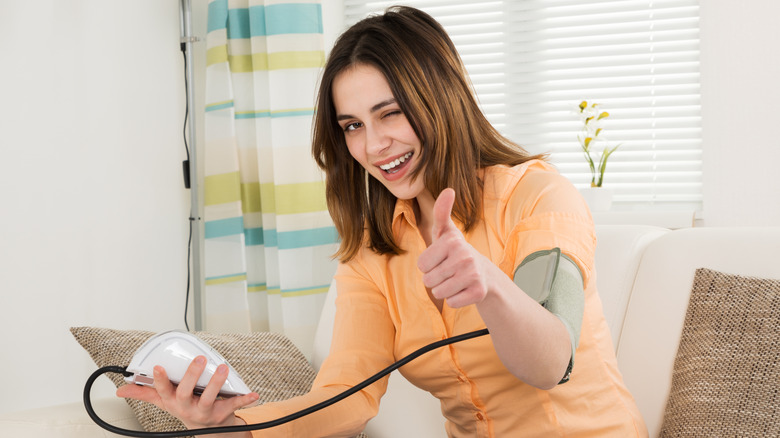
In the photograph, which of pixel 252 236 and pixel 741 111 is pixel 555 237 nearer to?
pixel 741 111

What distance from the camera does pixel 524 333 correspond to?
0.73 metres

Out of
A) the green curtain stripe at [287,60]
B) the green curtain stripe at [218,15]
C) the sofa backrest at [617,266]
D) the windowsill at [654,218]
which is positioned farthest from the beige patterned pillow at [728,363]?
the green curtain stripe at [218,15]

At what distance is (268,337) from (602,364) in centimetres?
73

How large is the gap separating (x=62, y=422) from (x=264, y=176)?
119 cm

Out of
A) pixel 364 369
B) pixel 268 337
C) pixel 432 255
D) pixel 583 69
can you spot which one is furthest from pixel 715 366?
pixel 583 69

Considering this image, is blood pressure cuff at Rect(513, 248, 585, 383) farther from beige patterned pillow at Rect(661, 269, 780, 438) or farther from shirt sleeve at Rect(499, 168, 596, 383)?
beige patterned pillow at Rect(661, 269, 780, 438)

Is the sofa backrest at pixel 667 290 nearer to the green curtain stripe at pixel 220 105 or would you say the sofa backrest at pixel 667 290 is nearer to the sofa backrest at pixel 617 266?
the sofa backrest at pixel 617 266

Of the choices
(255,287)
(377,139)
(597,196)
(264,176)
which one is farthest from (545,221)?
(255,287)

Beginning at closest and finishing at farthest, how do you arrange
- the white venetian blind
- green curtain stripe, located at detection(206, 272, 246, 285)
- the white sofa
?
the white sofa
green curtain stripe, located at detection(206, 272, 246, 285)
the white venetian blind

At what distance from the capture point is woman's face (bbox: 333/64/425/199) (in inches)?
41.7

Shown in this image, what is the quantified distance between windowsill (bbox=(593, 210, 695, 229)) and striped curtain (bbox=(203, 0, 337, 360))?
0.86 meters

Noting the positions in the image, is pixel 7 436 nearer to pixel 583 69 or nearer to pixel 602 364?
pixel 602 364

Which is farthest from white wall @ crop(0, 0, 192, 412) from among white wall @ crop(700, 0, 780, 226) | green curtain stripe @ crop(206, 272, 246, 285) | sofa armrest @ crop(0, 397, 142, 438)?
white wall @ crop(700, 0, 780, 226)

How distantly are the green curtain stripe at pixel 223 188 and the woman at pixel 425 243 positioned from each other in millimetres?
1077
